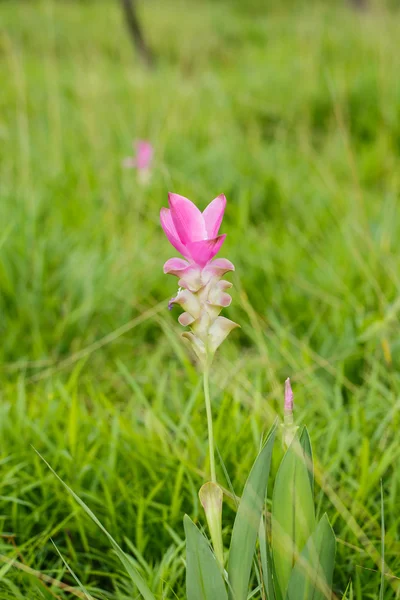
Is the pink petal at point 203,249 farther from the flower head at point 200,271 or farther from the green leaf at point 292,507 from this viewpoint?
the green leaf at point 292,507

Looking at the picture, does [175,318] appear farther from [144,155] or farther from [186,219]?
[186,219]

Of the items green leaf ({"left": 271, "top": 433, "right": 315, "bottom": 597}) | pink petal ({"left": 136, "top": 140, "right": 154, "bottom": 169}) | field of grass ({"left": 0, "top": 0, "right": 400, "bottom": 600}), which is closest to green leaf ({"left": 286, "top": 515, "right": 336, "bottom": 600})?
green leaf ({"left": 271, "top": 433, "right": 315, "bottom": 597})

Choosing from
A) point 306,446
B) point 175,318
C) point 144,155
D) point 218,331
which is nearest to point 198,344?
point 218,331

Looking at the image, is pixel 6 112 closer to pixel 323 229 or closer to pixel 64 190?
pixel 64 190

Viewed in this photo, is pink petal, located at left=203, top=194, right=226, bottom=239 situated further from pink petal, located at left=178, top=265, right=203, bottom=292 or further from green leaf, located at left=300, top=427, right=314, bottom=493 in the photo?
green leaf, located at left=300, top=427, right=314, bottom=493

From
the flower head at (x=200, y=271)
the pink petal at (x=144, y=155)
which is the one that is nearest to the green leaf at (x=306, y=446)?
the flower head at (x=200, y=271)
